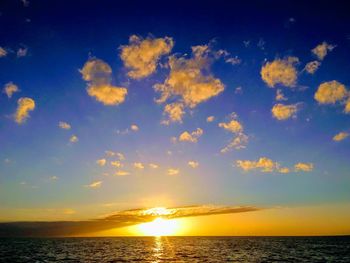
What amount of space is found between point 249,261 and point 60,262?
32.9 m

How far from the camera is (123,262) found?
58438 mm

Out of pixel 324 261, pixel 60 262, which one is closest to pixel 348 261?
pixel 324 261

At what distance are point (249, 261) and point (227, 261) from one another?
12.9 feet

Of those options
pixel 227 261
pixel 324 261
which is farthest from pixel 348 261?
pixel 227 261

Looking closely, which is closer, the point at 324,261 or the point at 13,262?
the point at 13,262

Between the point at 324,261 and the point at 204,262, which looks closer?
the point at 204,262

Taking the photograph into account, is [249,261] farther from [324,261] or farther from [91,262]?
[91,262]

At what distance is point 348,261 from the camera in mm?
59906

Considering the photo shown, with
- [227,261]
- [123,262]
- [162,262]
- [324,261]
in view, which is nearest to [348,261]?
[324,261]

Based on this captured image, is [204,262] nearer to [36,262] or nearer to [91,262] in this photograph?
[91,262]

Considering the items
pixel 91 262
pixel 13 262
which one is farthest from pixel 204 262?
pixel 13 262

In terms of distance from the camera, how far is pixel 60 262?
2319 inches

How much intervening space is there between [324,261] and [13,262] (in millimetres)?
53585

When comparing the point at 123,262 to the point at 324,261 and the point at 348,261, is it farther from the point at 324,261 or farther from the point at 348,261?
the point at 348,261
